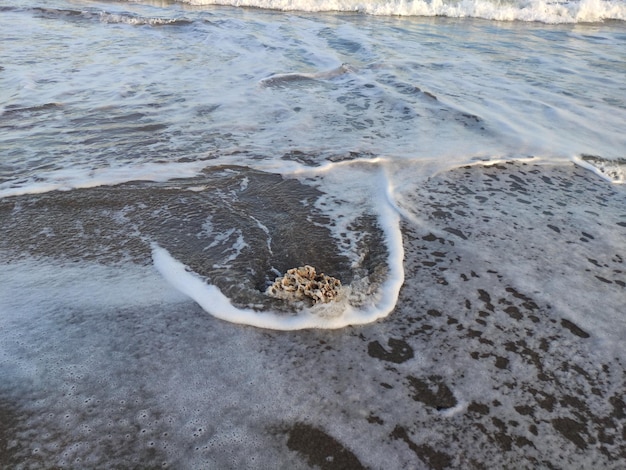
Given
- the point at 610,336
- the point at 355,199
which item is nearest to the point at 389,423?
the point at 610,336

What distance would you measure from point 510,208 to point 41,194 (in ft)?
11.7

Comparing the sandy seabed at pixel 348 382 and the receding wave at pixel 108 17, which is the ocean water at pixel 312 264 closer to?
the sandy seabed at pixel 348 382

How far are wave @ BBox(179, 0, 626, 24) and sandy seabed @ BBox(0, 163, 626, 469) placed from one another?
14.6m

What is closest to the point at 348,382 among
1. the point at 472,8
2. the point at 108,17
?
the point at 108,17

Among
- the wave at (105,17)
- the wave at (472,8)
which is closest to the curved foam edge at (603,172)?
the wave at (105,17)

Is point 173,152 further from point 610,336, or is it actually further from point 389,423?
point 610,336

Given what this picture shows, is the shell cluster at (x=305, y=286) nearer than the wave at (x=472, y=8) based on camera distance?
Yes

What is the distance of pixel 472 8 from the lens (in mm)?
15609

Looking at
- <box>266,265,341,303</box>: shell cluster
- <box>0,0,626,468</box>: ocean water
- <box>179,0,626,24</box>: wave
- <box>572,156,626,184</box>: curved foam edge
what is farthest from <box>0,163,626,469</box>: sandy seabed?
<box>179,0,626,24</box>: wave

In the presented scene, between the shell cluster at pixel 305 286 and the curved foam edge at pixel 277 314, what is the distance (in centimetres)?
6

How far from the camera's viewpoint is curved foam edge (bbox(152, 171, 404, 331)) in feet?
7.93

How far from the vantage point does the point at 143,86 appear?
639 centimetres

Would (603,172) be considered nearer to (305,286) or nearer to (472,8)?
(305,286)

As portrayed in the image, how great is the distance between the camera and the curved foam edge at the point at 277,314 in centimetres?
242
